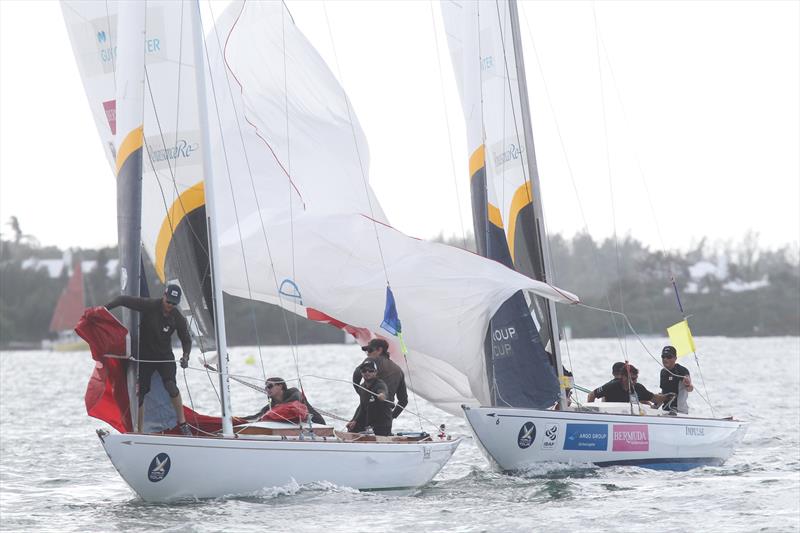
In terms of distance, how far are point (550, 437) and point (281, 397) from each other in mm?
3110

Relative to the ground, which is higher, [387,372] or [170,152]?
[170,152]

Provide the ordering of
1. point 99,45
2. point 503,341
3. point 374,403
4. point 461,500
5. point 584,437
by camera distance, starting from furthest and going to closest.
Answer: point 503,341
point 584,437
point 99,45
point 374,403
point 461,500

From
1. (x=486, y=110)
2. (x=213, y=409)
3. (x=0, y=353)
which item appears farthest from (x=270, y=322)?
(x=486, y=110)

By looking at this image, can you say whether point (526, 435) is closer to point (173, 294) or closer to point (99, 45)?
point (173, 294)

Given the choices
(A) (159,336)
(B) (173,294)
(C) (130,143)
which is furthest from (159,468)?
(C) (130,143)

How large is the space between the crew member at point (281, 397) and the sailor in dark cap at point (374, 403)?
1.63ft

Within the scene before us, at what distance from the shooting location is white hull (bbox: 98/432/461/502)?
11453 mm

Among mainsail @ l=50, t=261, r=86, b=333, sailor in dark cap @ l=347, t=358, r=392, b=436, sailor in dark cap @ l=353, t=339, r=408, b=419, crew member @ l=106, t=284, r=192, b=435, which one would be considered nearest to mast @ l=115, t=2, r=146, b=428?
crew member @ l=106, t=284, r=192, b=435

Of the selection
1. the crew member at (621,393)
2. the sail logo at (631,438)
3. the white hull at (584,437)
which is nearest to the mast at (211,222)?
the white hull at (584,437)

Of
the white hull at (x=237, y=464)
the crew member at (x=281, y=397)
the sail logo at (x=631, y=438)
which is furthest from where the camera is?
the sail logo at (x=631, y=438)

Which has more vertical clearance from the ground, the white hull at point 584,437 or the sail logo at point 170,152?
the sail logo at point 170,152

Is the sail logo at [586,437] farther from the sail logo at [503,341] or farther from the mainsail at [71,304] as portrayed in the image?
the mainsail at [71,304]

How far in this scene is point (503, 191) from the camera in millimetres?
16109

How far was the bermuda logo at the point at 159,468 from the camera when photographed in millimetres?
11500
